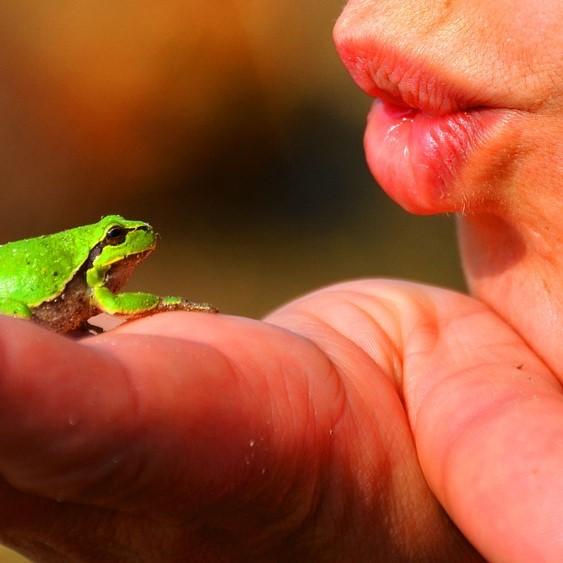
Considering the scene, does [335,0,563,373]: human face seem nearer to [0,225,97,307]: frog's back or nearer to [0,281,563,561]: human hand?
[0,281,563,561]: human hand

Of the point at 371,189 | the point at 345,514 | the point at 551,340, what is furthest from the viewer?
the point at 371,189

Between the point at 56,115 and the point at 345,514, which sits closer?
the point at 345,514

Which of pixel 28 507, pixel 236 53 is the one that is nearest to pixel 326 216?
Answer: pixel 236 53

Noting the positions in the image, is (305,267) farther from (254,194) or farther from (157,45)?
(157,45)

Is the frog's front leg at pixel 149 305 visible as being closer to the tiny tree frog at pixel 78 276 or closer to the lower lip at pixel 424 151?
the tiny tree frog at pixel 78 276

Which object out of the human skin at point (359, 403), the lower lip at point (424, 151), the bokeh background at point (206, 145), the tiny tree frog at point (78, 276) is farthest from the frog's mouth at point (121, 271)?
the bokeh background at point (206, 145)

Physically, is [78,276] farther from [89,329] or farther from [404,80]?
[404,80]
